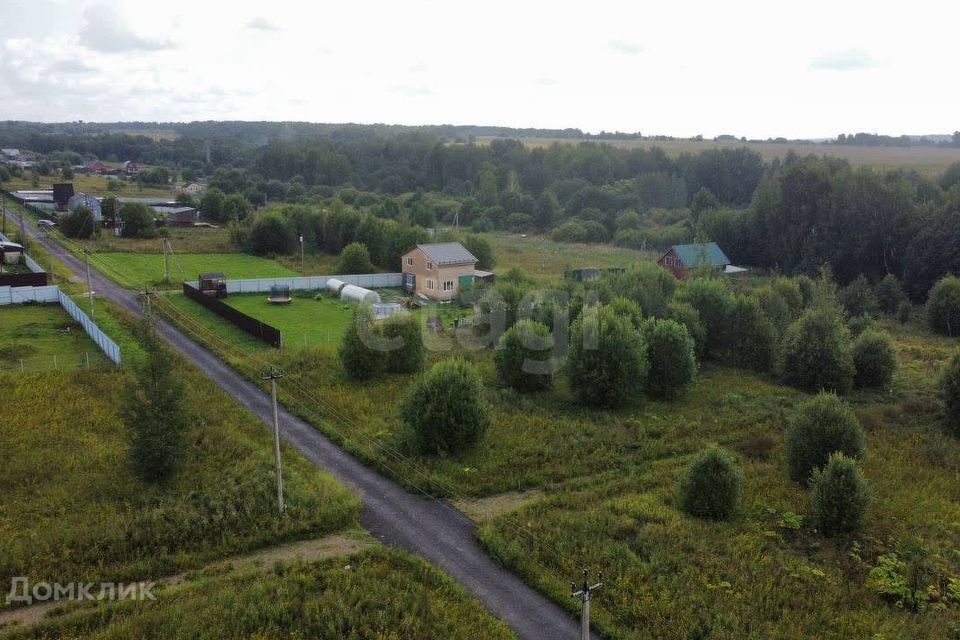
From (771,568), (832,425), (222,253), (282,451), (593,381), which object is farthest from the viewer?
(222,253)

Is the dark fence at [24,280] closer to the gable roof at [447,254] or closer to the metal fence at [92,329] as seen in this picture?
the metal fence at [92,329]

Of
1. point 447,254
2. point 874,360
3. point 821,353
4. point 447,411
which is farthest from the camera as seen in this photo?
point 447,254

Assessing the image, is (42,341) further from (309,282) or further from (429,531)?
(429,531)

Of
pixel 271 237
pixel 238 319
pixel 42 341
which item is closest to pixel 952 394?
pixel 238 319

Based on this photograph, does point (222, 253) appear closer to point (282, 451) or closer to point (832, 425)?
point (282, 451)

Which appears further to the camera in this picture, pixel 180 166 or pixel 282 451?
pixel 180 166

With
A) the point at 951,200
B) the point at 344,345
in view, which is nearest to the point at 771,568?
the point at 344,345

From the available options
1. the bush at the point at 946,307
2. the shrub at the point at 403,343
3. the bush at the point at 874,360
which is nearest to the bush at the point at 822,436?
the bush at the point at 874,360
